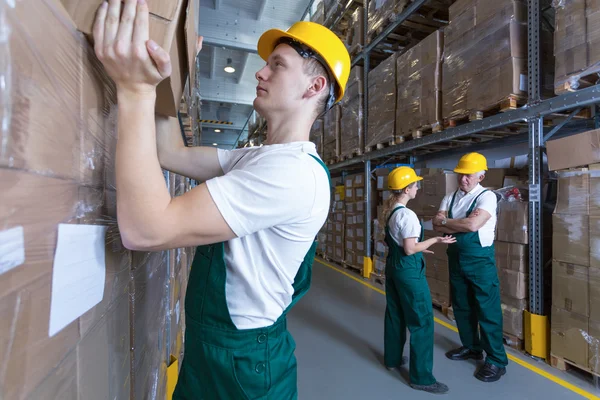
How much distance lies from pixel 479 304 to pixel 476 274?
29cm

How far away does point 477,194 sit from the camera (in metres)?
3.70

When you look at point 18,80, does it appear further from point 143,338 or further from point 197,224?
point 143,338

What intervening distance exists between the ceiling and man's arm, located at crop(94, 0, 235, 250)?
7.44 m

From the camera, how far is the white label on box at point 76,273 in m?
0.58

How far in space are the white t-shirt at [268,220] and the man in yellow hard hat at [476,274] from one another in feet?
9.46

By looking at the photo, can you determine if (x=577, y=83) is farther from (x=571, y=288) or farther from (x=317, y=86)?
(x=317, y=86)

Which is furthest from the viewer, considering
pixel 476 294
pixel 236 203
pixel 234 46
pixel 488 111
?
pixel 234 46

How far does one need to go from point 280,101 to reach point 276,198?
51cm

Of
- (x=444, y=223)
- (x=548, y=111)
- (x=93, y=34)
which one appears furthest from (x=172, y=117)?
(x=548, y=111)

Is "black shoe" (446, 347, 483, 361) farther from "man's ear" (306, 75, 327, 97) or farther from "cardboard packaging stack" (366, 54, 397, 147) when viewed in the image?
"man's ear" (306, 75, 327, 97)

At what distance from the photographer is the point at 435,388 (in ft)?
9.98

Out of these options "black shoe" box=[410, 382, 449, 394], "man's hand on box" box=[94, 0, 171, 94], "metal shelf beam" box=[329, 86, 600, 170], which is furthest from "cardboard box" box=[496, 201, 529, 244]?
"man's hand on box" box=[94, 0, 171, 94]

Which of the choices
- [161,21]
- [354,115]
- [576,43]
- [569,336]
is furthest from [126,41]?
[354,115]

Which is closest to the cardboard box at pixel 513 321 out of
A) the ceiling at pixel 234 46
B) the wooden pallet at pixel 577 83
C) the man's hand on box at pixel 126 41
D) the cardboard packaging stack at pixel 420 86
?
the wooden pallet at pixel 577 83
